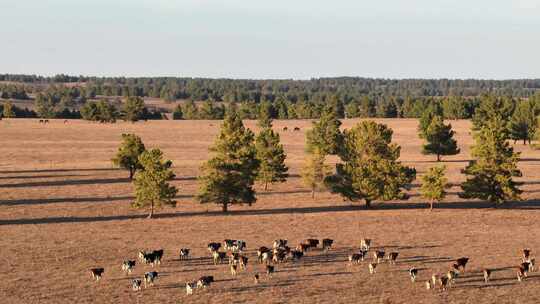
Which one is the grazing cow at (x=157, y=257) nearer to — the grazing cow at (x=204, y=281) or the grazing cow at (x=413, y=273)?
the grazing cow at (x=204, y=281)

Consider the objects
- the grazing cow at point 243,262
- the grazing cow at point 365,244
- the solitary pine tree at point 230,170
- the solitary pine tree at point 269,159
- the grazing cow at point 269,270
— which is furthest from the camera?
the solitary pine tree at point 269,159

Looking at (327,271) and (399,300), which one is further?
(327,271)

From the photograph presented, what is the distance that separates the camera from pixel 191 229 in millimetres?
56875

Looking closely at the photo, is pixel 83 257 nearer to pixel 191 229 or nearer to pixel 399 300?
pixel 191 229

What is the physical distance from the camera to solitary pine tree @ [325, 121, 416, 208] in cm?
6756

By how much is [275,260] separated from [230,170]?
24158 millimetres

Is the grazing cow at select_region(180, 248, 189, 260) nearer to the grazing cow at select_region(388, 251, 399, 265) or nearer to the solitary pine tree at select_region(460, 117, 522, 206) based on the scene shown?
the grazing cow at select_region(388, 251, 399, 265)

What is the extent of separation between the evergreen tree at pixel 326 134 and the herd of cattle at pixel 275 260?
6178 centimetres

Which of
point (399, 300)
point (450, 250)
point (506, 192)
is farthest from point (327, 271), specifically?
point (506, 192)

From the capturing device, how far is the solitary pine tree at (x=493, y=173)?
2672 inches

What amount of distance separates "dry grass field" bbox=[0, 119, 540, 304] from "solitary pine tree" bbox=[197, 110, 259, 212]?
1781 millimetres

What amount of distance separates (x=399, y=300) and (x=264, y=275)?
8697 mm

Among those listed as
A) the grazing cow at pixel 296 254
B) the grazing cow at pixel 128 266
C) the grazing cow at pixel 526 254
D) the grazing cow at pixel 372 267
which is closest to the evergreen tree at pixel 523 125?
the grazing cow at pixel 526 254

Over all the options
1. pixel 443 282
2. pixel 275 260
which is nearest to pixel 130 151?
pixel 275 260
